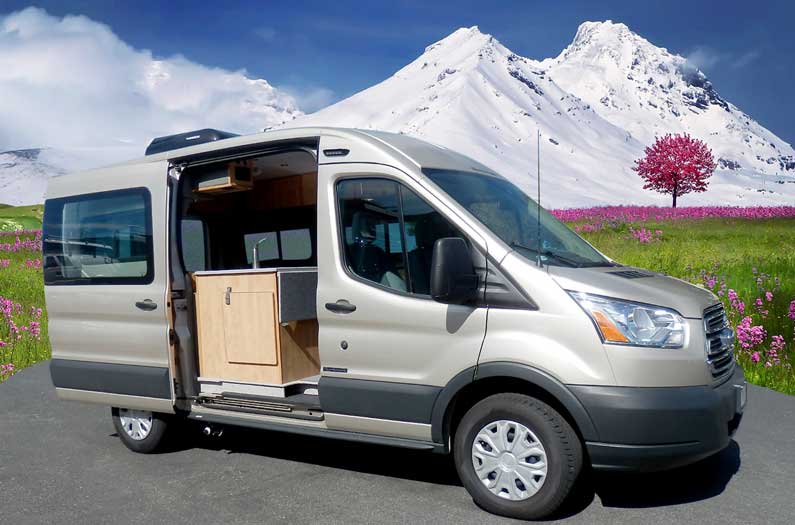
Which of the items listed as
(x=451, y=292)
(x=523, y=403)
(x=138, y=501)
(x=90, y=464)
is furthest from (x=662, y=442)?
(x=90, y=464)

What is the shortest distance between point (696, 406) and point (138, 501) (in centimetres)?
368

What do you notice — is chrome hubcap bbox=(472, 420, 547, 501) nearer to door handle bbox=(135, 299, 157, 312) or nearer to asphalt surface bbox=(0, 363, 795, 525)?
asphalt surface bbox=(0, 363, 795, 525)

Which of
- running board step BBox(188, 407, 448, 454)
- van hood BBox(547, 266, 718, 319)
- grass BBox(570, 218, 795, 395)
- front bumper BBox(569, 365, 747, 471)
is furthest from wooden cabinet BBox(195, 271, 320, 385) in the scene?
grass BBox(570, 218, 795, 395)

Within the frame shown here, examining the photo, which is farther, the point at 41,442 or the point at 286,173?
the point at 286,173

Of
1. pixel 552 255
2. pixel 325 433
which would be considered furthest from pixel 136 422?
pixel 552 255

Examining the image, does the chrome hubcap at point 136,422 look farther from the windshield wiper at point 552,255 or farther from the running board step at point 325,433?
the windshield wiper at point 552,255

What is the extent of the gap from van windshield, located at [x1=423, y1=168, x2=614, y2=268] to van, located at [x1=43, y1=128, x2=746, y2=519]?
2 cm

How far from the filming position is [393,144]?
5145mm

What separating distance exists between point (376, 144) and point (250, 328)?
71.4 inches

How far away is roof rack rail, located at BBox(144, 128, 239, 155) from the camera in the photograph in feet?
20.5

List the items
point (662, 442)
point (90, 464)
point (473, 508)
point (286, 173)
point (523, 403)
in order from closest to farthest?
point (662, 442)
point (523, 403)
point (473, 508)
point (90, 464)
point (286, 173)

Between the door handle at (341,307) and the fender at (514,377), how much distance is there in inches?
33.0

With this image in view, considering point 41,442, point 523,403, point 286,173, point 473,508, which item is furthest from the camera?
point 286,173

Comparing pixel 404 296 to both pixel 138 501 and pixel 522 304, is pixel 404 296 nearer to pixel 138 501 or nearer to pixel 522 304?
pixel 522 304
